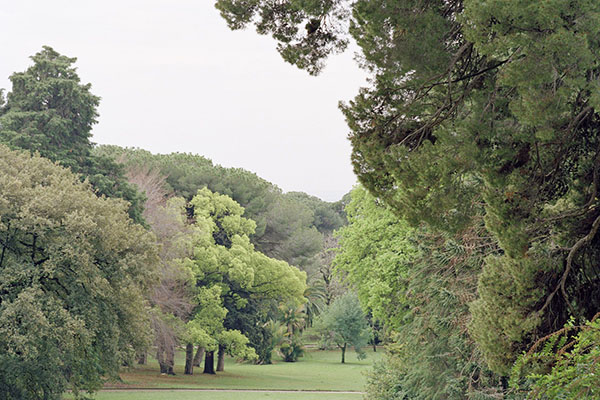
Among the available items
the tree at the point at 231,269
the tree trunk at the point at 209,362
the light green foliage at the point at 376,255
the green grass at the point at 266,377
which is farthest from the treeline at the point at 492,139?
the tree trunk at the point at 209,362

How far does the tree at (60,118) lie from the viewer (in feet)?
88.2

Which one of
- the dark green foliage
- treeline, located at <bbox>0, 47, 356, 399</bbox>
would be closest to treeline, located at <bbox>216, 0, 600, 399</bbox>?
the dark green foliage

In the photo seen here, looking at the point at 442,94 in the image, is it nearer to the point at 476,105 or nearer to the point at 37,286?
the point at 476,105

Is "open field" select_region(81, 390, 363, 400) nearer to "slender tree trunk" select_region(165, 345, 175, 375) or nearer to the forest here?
the forest

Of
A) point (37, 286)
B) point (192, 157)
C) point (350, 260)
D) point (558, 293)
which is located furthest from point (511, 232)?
point (192, 157)

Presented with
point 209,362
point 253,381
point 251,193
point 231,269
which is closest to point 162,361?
point 209,362

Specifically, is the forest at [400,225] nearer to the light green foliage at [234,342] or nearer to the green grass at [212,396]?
the light green foliage at [234,342]

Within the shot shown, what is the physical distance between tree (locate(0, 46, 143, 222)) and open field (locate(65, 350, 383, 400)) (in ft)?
25.8

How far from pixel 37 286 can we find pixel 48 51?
564 inches

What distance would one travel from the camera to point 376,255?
23.8 meters

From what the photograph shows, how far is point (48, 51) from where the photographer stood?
28406 millimetres

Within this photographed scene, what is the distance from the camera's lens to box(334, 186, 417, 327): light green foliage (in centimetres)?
2236

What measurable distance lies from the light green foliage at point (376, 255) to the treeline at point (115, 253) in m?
6.81

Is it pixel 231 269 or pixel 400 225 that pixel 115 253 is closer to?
pixel 400 225
